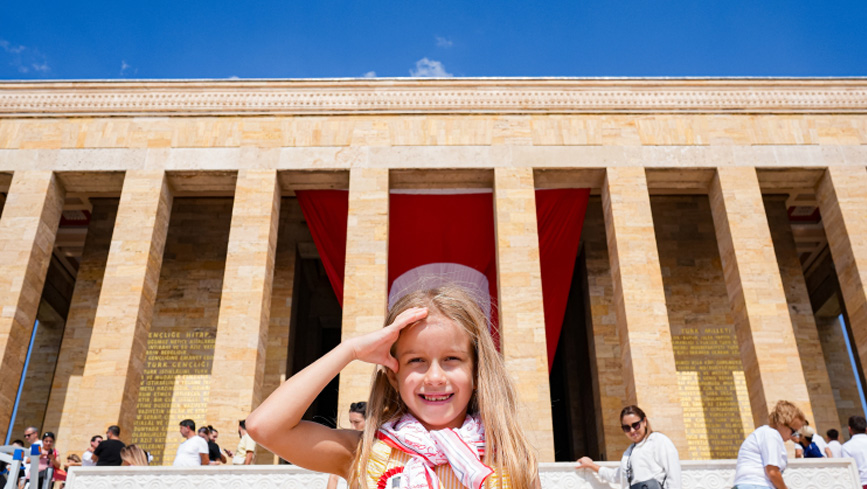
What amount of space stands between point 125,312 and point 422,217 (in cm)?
574

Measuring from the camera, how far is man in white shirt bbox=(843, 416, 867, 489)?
6875 millimetres

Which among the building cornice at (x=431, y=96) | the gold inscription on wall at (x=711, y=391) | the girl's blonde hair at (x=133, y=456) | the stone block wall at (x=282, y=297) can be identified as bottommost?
the girl's blonde hair at (x=133, y=456)

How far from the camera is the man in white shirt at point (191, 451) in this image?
8.27 m

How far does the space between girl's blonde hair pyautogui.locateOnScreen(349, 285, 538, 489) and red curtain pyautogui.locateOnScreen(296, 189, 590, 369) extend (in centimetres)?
1220

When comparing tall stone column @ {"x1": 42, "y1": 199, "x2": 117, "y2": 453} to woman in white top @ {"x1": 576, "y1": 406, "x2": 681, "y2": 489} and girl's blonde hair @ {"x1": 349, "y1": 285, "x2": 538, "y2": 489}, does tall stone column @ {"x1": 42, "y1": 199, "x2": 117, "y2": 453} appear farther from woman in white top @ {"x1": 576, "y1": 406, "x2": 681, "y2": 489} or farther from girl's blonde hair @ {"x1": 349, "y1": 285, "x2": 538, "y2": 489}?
girl's blonde hair @ {"x1": 349, "y1": 285, "x2": 538, "y2": 489}

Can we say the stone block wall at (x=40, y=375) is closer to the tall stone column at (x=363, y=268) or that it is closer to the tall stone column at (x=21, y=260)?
the tall stone column at (x=21, y=260)

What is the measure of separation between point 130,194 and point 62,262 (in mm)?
6186

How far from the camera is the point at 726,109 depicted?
14.2 m

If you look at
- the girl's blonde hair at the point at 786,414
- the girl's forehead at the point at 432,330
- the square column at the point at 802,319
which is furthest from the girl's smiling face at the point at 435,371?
the square column at the point at 802,319

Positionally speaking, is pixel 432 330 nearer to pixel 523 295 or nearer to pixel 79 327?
pixel 523 295

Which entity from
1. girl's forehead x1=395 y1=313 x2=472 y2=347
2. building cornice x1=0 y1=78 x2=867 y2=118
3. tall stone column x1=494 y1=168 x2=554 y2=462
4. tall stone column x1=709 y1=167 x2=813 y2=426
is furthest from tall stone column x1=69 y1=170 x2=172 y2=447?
girl's forehead x1=395 y1=313 x2=472 y2=347

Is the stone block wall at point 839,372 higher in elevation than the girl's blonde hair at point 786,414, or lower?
higher

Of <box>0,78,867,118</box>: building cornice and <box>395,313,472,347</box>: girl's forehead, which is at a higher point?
<box>0,78,867,118</box>: building cornice

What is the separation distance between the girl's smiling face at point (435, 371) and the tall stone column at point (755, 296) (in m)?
11.4
